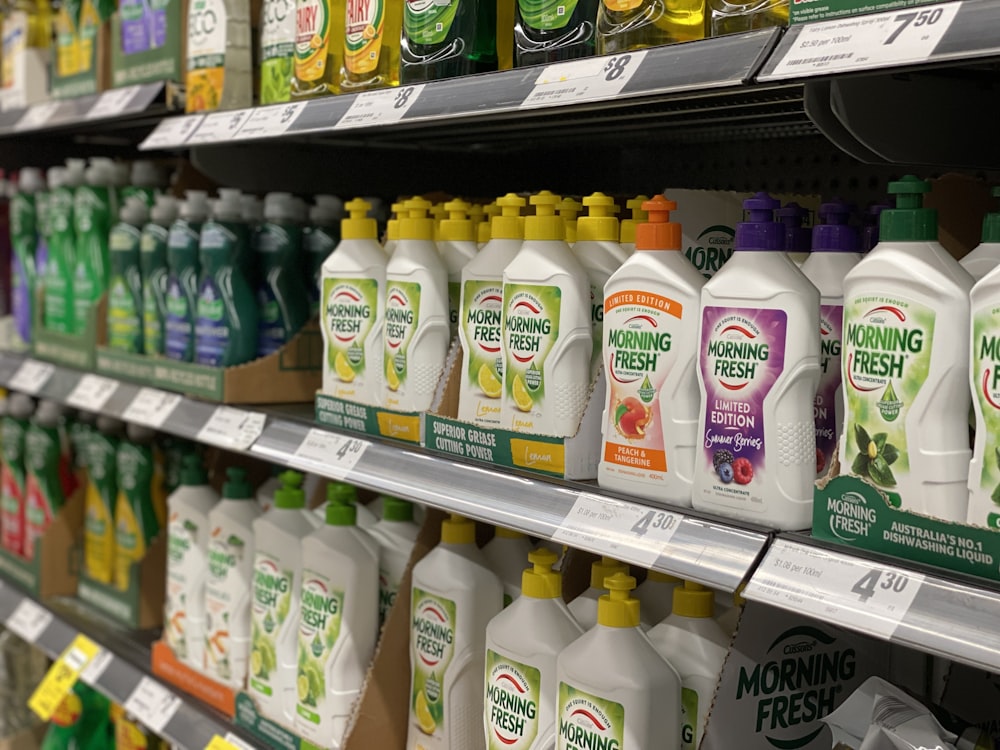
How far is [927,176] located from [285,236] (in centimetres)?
107

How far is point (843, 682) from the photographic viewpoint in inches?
55.3

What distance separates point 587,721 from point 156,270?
132cm

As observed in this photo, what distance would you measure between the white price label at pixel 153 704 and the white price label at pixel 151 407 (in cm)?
48

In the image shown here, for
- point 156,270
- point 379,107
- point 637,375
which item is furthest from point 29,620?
point 637,375

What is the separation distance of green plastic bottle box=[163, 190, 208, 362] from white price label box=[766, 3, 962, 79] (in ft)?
4.44

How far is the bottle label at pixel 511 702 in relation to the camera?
1443 mm

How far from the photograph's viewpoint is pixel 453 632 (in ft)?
5.27

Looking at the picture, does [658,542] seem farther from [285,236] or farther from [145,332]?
[145,332]

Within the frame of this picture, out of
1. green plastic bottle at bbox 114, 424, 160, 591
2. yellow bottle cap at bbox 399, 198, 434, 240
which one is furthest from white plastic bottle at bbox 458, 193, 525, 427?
green plastic bottle at bbox 114, 424, 160, 591

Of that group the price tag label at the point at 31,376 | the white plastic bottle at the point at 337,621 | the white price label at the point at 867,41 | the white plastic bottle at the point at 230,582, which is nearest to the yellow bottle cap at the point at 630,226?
the white price label at the point at 867,41

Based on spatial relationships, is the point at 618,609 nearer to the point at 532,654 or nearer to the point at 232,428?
the point at 532,654

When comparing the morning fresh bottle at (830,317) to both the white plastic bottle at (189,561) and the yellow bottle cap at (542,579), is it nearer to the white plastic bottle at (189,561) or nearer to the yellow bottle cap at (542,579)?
the yellow bottle cap at (542,579)

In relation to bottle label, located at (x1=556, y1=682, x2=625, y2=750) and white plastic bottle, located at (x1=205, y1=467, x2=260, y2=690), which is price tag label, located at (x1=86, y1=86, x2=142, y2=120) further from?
bottle label, located at (x1=556, y1=682, x2=625, y2=750)

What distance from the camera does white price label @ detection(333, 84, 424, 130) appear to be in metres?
1.49
